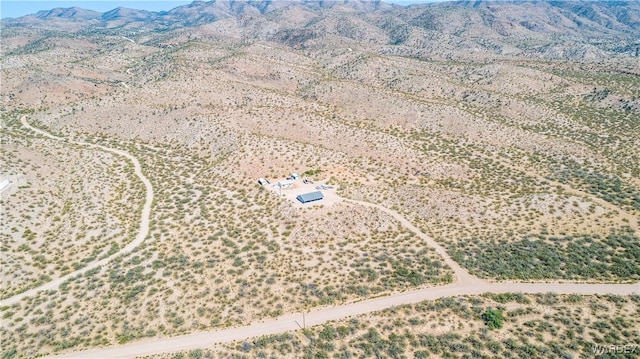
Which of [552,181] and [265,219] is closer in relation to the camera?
[265,219]

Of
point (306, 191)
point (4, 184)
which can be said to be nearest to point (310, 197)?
point (306, 191)

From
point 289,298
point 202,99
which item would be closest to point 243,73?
point 202,99

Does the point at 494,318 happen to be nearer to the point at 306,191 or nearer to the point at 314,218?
the point at 314,218

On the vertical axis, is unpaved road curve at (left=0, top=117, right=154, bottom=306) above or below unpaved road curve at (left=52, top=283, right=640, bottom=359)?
above

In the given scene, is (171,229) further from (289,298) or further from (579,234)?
(579,234)

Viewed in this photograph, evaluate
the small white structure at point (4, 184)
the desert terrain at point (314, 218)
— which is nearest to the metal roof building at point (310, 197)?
the desert terrain at point (314, 218)

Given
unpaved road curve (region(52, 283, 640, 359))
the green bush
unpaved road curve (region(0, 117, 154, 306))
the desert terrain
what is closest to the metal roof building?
the desert terrain

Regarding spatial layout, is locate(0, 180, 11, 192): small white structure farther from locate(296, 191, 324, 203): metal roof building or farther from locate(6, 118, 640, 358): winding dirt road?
locate(296, 191, 324, 203): metal roof building
